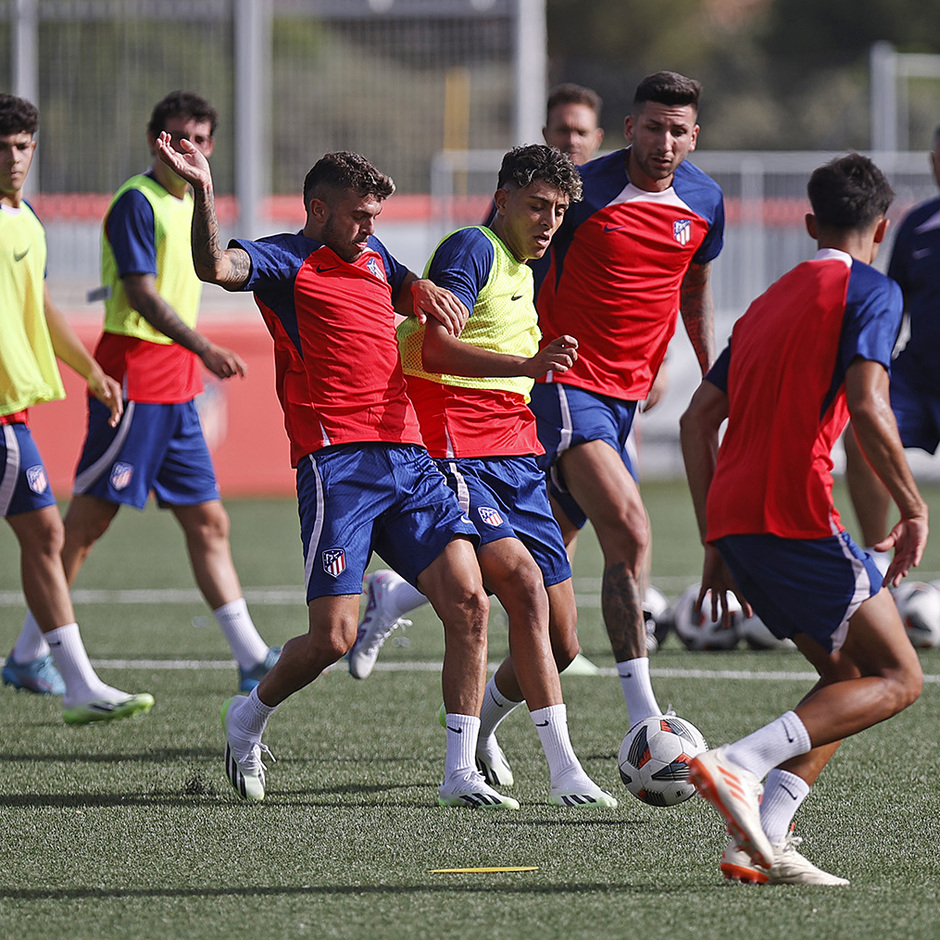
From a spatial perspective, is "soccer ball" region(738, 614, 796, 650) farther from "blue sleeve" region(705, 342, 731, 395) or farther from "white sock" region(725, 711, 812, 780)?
"white sock" region(725, 711, 812, 780)

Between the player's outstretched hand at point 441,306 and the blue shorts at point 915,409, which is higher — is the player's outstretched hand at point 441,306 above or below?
above

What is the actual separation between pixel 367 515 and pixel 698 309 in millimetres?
2058

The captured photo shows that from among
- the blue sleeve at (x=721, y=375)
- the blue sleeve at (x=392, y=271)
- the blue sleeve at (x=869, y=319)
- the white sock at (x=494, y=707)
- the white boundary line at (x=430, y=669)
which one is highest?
the blue sleeve at (x=392, y=271)

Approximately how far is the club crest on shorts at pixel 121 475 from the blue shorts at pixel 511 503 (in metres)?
2.21

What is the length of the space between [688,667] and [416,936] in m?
4.20

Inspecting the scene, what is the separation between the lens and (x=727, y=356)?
15.0ft

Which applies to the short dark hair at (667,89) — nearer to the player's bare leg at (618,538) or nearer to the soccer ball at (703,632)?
the player's bare leg at (618,538)

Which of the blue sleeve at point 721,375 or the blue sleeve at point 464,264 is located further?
the blue sleeve at point 464,264

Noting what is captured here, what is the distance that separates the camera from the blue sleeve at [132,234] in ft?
22.7

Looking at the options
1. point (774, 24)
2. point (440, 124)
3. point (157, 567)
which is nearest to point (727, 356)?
point (157, 567)

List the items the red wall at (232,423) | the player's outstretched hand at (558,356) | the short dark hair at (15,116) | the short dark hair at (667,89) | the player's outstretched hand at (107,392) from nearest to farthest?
the player's outstretched hand at (558,356) → the short dark hair at (667,89) → the short dark hair at (15,116) → the player's outstretched hand at (107,392) → the red wall at (232,423)

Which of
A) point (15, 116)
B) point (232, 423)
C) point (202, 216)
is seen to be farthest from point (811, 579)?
point (232, 423)

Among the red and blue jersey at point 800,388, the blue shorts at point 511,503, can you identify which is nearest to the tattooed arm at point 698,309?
the blue shorts at point 511,503

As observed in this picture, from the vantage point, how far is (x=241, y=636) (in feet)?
23.6
